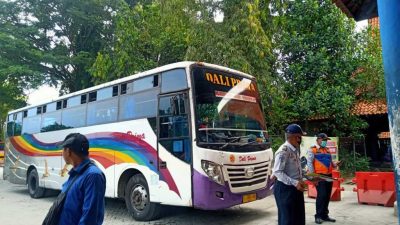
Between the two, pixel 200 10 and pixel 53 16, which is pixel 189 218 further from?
pixel 53 16

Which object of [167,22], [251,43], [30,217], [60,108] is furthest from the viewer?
[167,22]

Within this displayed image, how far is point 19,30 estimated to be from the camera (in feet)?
64.6

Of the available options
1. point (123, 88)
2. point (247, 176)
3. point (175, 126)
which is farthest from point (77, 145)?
point (123, 88)

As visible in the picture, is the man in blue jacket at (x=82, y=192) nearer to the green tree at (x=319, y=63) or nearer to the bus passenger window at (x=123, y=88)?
the bus passenger window at (x=123, y=88)

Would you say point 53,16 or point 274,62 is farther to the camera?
point 53,16

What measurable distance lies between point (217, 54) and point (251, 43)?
3.88ft

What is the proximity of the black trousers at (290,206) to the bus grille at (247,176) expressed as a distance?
217 cm

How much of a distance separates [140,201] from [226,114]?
103 inches

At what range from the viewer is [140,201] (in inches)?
315

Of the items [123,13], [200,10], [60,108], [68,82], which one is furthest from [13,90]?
[200,10]

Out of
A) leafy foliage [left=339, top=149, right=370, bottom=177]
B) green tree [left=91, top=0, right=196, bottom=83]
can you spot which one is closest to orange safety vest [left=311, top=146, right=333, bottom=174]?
leafy foliage [left=339, top=149, right=370, bottom=177]

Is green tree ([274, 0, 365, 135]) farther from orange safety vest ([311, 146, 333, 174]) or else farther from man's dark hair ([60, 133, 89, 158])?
man's dark hair ([60, 133, 89, 158])

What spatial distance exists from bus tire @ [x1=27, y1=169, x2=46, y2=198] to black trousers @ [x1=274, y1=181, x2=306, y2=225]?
9.62 metres

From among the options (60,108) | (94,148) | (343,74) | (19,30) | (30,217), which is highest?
(19,30)
